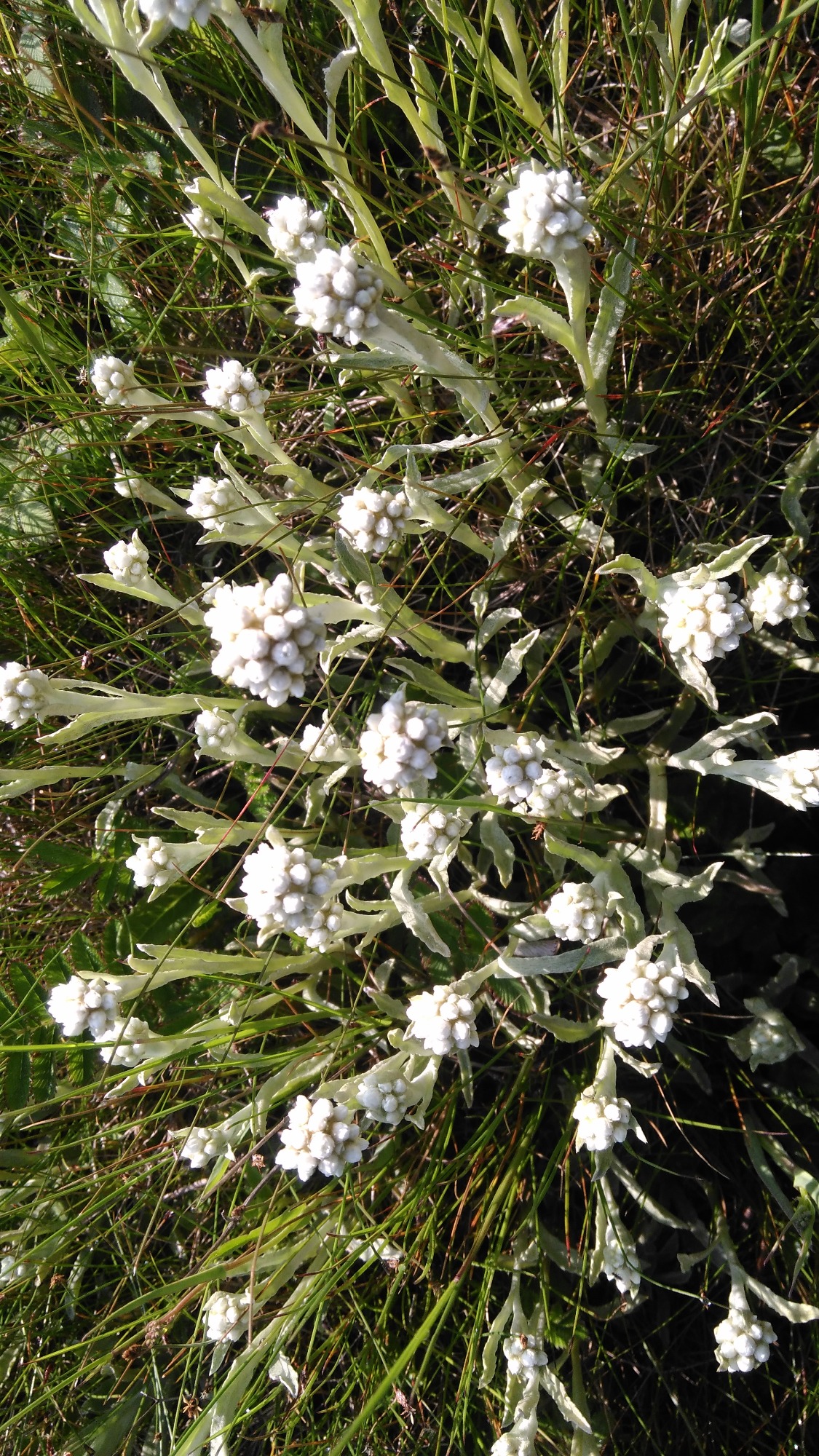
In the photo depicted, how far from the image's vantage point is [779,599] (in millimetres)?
1416

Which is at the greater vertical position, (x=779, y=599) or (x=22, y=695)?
(x=22, y=695)

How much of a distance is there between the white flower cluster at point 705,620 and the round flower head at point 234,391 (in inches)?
26.1

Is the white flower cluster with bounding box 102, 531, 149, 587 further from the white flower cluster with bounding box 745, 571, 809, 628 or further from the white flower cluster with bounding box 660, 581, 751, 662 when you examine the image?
the white flower cluster with bounding box 745, 571, 809, 628

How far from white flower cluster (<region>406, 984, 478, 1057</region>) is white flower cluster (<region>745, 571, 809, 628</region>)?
69 centimetres

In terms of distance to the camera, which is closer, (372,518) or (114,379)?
(372,518)

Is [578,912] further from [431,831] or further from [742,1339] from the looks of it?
[742,1339]

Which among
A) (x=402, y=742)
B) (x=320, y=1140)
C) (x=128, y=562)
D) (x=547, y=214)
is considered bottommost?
(x=320, y=1140)

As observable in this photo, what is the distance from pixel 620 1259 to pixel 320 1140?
0.65 m

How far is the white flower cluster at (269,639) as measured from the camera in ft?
3.21

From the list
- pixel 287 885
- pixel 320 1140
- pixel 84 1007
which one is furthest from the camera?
pixel 84 1007

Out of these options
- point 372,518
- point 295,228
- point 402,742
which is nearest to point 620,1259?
point 402,742

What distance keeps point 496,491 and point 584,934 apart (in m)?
0.79

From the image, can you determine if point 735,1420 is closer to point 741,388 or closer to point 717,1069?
point 717,1069

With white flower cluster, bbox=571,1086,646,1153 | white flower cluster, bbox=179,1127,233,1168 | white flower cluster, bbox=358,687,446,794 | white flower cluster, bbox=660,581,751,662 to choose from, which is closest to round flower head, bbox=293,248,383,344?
white flower cluster, bbox=358,687,446,794
